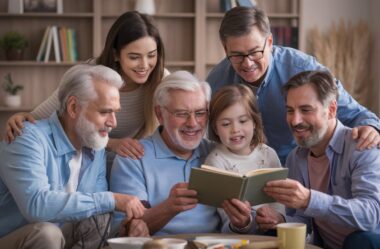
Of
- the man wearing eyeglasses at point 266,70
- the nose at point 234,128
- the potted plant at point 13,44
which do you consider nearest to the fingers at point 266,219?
the nose at point 234,128

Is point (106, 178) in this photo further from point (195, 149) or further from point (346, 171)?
point (346, 171)

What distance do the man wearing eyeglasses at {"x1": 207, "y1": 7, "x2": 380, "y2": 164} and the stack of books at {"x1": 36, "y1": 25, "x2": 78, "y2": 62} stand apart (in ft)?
8.65

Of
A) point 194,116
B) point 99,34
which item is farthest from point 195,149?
point 99,34

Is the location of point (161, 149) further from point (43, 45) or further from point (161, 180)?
point (43, 45)

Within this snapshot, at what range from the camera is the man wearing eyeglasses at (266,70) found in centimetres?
299

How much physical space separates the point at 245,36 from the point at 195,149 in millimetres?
561

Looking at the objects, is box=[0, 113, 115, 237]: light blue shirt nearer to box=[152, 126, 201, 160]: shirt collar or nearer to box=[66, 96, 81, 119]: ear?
box=[66, 96, 81, 119]: ear

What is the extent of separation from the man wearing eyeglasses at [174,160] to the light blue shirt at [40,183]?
23cm

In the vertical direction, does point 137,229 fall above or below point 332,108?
below

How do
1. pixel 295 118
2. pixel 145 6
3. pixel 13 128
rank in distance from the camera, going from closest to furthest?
1. pixel 13 128
2. pixel 295 118
3. pixel 145 6

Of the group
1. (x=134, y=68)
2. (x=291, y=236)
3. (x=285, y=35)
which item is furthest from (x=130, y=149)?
(x=285, y=35)

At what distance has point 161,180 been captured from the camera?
2.76 m

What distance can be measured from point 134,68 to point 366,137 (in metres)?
1.16

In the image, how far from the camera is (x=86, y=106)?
2.66m
